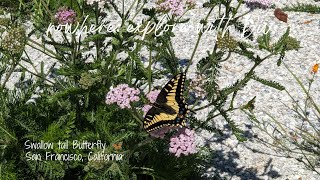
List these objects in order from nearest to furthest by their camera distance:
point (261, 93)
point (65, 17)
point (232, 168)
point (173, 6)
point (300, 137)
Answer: point (173, 6)
point (65, 17)
point (232, 168)
point (300, 137)
point (261, 93)

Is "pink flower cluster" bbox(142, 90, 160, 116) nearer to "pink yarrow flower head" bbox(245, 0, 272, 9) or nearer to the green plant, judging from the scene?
"pink yarrow flower head" bbox(245, 0, 272, 9)

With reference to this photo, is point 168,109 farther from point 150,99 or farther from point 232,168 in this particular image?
point 232,168

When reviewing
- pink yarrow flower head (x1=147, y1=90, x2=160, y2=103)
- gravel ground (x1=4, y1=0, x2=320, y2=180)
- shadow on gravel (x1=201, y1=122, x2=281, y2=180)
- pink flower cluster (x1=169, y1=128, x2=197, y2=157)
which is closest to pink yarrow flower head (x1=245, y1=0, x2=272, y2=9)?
pink yarrow flower head (x1=147, y1=90, x2=160, y2=103)

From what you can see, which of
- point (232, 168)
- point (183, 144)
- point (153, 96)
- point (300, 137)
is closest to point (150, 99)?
point (153, 96)

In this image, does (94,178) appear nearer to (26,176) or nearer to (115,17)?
(26,176)

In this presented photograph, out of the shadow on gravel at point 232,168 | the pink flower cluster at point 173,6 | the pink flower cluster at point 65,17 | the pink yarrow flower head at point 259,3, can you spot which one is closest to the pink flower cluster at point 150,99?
the pink flower cluster at point 173,6

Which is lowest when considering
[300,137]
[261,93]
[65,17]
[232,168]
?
[232,168]
